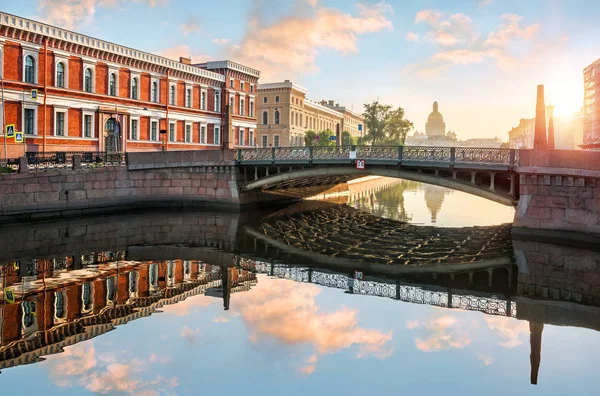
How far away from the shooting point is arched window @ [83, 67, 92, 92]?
40000mm

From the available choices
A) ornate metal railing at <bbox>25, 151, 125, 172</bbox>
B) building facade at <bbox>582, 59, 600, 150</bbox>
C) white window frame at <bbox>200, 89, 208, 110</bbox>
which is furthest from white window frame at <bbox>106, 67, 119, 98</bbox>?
building facade at <bbox>582, 59, 600, 150</bbox>

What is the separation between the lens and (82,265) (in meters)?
18.1

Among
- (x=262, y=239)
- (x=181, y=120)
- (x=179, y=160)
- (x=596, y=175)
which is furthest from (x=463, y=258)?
(x=181, y=120)

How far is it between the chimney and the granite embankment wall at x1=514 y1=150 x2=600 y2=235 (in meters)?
0.78

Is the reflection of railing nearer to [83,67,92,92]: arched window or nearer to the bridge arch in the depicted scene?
the bridge arch

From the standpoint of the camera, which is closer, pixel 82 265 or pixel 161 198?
pixel 82 265

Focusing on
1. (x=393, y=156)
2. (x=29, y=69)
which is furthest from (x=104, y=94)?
(x=393, y=156)

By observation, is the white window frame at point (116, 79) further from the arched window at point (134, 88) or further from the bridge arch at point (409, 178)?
the bridge arch at point (409, 178)

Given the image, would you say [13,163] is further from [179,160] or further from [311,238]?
[311,238]

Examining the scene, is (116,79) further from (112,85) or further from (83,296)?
(83,296)

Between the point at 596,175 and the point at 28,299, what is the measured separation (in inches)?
846

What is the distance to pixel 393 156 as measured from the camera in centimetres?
2972

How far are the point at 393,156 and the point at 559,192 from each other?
889cm

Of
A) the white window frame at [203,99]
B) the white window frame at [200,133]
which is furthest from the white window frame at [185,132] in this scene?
the white window frame at [203,99]
